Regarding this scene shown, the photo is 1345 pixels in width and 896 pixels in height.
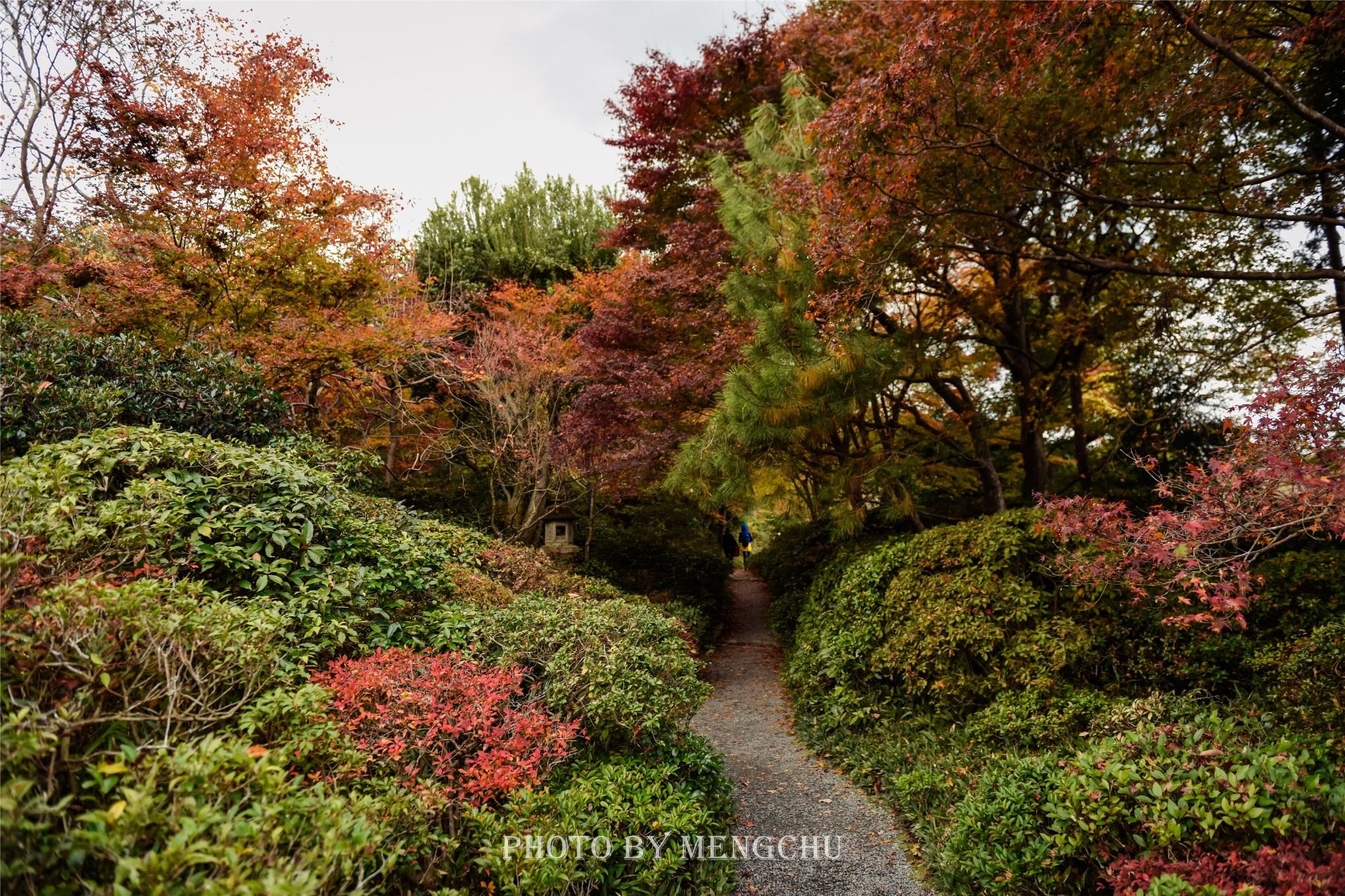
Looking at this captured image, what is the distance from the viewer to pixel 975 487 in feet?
26.8

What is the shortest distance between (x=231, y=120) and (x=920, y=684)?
8.05 metres

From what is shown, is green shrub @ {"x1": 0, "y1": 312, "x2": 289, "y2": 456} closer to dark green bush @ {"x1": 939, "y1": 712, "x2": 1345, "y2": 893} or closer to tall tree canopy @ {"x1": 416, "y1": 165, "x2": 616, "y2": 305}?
dark green bush @ {"x1": 939, "y1": 712, "x2": 1345, "y2": 893}

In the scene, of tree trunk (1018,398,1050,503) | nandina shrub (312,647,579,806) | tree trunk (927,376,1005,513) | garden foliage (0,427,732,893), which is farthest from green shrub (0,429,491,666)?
tree trunk (1018,398,1050,503)

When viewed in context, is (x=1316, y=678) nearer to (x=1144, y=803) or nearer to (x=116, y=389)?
(x=1144, y=803)

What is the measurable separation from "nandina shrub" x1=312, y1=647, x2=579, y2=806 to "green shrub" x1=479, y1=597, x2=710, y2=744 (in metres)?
0.24

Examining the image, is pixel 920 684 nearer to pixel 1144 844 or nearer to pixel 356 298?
pixel 1144 844

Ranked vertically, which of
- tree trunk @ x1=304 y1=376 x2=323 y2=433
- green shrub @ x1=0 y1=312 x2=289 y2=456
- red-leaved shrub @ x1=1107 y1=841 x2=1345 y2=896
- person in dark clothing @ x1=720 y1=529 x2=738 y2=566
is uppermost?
tree trunk @ x1=304 y1=376 x2=323 y2=433

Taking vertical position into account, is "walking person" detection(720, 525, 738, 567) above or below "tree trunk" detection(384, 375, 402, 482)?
below

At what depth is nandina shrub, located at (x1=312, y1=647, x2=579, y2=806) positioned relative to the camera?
2.60 m

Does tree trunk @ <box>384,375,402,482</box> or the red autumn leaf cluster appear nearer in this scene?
the red autumn leaf cluster

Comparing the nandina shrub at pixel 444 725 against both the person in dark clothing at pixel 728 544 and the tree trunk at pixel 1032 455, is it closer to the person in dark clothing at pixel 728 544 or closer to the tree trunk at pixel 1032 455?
the tree trunk at pixel 1032 455

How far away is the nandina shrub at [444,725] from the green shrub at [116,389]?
96.3 inches

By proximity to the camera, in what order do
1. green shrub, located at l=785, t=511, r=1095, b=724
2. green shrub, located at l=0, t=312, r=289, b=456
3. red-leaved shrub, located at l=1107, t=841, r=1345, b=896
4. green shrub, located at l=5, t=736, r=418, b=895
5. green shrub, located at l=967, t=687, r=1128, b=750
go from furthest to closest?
green shrub, located at l=785, t=511, r=1095, b=724 < green shrub, located at l=0, t=312, r=289, b=456 < green shrub, located at l=967, t=687, r=1128, b=750 < red-leaved shrub, located at l=1107, t=841, r=1345, b=896 < green shrub, located at l=5, t=736, r=418, b=895

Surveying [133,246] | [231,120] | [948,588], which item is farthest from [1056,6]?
[133,246]
